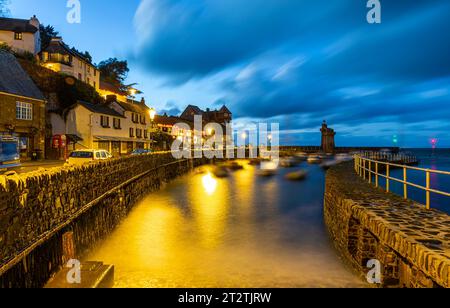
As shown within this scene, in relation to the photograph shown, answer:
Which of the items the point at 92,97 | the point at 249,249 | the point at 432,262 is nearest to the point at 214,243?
the point at 249,249

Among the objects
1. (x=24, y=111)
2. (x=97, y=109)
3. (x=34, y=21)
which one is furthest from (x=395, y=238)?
(x=34, y=21)

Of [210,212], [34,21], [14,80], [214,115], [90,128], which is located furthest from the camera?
[214,115]

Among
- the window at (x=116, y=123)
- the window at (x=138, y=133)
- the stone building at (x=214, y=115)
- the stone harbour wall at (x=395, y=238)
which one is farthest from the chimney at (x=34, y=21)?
the stone harbour wall at (x=395, y=238)

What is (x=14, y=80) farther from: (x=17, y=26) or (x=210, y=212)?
(x=210, y=212)

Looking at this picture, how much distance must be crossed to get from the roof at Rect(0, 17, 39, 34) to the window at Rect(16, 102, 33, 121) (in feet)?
98.1

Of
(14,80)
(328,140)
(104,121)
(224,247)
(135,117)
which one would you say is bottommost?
(224,247)

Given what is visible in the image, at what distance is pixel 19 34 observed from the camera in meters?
54.5

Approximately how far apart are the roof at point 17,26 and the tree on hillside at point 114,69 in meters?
33.6

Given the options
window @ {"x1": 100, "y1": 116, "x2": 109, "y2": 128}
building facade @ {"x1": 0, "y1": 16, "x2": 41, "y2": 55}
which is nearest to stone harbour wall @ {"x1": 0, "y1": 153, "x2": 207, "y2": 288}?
window @ {"x1": 100, "y1": 116, "x2": 109, "y2": 128}

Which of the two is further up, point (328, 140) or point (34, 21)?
point (34, 21)

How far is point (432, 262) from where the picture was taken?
418 centimetres

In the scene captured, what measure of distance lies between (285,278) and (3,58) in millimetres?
40065

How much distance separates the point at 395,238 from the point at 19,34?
2679 inches

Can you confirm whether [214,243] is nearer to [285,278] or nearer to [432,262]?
[285,278]
